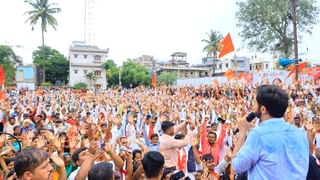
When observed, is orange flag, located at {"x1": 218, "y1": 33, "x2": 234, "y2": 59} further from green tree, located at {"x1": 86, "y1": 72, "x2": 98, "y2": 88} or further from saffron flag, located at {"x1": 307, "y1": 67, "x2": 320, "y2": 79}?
green tree, located at {"x1": 86, "y1": 72, "x2": 98, "y2": 88}

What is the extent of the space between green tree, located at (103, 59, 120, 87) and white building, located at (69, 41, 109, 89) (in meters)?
1.05

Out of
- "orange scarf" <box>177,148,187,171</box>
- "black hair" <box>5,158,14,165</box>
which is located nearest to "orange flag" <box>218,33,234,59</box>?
"orange scarf" <box>177,148,187,171</box>

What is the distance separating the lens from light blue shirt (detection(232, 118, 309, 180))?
219 centimetres

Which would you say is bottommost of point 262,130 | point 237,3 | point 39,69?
point 262,130

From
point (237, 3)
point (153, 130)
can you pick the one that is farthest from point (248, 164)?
point (237, 3)

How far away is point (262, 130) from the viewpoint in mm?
2217

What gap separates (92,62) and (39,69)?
7552mm

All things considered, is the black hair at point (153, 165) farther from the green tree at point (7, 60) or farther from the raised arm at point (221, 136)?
the green tree at point (7, 60)

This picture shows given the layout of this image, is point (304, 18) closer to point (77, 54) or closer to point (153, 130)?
point (153, 130)

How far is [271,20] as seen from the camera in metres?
29.2

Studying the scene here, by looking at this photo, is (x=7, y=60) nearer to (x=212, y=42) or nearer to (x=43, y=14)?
(x=43, y=14)

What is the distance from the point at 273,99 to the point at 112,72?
169 ft

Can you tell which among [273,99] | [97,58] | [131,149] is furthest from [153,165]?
[97,58]

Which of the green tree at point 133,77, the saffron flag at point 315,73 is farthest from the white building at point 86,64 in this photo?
the saffron flag at point 315,73
